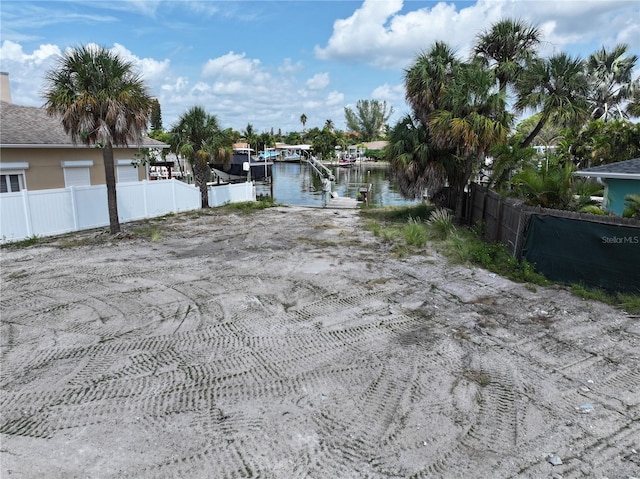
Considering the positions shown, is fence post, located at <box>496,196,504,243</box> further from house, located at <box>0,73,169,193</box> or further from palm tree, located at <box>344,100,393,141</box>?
palm tree, located at <box>344,100,393,141</box>

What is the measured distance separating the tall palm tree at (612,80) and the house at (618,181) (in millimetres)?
18541

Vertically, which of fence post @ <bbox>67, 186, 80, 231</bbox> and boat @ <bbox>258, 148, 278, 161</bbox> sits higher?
boat @ <bbox>258, 148, 278, 161</bbox>

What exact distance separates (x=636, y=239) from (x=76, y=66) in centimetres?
1420

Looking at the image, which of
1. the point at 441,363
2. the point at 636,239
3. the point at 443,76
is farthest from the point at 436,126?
the point at 441,363

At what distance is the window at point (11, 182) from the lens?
1504cm

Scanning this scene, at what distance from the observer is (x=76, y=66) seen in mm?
12266

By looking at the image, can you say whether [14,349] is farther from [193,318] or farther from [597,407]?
[597,407]

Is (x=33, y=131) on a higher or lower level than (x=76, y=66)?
lower

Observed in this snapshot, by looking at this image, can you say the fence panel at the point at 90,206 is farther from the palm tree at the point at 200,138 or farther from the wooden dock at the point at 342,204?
the wooden dock at the point at 342,204

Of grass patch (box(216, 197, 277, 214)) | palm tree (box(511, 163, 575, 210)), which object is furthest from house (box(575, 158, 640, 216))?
grass patch (box(216, 197, 277, 214))

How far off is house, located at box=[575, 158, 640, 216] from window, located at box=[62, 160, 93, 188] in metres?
17.5

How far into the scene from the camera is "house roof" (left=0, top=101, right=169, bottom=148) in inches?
586

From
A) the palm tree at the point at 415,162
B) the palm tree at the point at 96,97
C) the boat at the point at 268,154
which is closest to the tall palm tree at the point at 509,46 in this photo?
the palm tree at the point at 415,162

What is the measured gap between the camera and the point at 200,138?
65.9 ft
